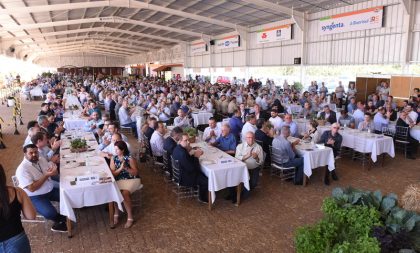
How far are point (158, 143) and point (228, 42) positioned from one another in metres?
21.6

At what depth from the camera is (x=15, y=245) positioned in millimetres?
2830

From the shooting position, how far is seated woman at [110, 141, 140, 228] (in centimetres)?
517

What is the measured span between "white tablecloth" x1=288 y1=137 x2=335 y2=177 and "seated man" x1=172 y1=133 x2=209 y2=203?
7.47 ft

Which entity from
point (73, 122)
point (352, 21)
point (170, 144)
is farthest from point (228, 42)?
point (170, 144)

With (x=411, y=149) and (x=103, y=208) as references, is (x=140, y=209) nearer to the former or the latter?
(x=103, y=208)

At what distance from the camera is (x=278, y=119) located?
30.0ft

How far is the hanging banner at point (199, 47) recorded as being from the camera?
32.0 metres

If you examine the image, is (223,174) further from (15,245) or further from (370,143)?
(370,143)

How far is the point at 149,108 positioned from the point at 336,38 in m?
11.9

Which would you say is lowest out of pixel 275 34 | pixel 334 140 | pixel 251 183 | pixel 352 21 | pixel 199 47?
pixel 251 183

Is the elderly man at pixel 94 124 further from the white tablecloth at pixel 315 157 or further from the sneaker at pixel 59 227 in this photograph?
the white tablecloth at pixel 315 157

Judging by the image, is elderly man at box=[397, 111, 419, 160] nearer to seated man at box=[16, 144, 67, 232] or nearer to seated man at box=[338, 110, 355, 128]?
seated man at box=[338, 110, 355, 128]

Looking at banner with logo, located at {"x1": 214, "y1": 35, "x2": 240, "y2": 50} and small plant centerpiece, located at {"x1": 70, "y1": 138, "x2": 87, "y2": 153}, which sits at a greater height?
banner with logo, located at {"x1": 214, "y1": 35, "x2": 240, "y2": 50}

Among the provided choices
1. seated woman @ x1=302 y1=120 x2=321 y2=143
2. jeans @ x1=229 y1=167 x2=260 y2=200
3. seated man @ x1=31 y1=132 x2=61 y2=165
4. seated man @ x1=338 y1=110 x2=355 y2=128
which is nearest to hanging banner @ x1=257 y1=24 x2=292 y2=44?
seated man @ x1=338 y1=110 x2=355 y2=128
